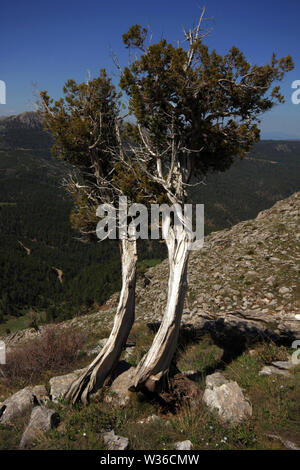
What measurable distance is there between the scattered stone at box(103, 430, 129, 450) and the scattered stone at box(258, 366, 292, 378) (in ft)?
15.2

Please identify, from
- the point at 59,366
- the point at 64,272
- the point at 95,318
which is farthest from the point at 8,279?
the point at 59,366

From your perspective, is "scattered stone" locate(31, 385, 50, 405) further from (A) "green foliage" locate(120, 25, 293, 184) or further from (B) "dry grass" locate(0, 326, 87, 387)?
(A) "green foliage" locate(120, 25, 293, 184)

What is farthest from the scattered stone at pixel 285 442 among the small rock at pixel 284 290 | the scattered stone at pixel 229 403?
the small rock at pixel 284 290

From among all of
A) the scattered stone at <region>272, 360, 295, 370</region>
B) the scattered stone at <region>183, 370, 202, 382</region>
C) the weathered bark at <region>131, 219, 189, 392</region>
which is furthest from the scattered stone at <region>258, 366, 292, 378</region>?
the weathered bark at <region>131, 219, 189, 392</region>

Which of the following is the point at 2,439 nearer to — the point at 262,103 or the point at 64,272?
the point at 262,103

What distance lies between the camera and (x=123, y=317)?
373 inches

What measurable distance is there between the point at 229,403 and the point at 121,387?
138 inches

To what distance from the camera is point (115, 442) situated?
224 inches

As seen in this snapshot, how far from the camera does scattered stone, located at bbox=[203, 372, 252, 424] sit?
6.22 meters

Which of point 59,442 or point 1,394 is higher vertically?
point 59,442

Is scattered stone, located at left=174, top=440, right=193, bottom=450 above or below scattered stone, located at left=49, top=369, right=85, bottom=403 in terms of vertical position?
above

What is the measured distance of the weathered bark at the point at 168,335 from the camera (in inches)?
300

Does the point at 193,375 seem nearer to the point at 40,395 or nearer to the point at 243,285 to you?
the point at 40,395

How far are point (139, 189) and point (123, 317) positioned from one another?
4.83 metres
